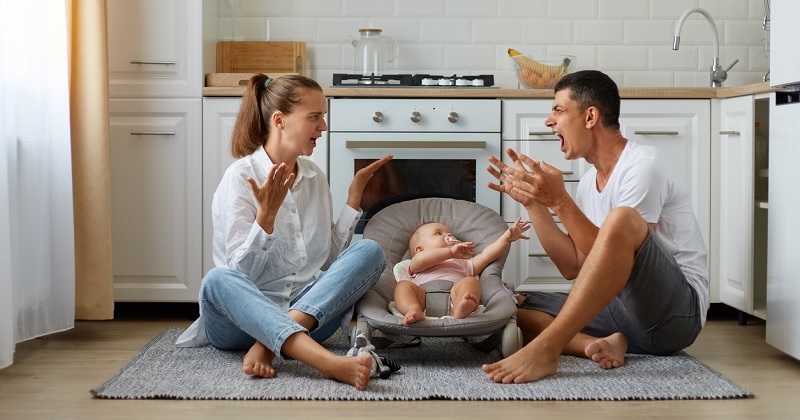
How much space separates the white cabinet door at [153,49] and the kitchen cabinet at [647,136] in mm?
1210

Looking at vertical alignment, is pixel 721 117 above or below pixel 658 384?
above

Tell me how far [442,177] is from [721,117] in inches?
42.6

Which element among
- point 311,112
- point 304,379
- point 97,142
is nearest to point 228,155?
point 97,142

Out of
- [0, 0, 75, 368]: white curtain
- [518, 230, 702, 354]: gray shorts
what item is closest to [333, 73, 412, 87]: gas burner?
[0, 0, 75, 368]: white curtain

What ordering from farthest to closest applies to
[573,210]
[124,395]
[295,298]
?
[295,298] < [573,210] < [124,395]

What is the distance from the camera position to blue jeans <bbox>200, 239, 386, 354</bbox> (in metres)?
A: 2.60

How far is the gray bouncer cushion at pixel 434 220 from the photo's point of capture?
277 centimetres

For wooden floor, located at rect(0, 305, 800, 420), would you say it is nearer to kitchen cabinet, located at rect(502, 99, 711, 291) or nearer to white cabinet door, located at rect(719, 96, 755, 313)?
white cabinet door, located at rect(719, 96, 755, 313)

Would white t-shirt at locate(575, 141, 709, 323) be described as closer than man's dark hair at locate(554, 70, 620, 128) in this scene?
Yes

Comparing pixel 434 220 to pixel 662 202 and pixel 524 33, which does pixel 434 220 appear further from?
pixel 524 33

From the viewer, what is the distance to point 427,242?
10.5 ft

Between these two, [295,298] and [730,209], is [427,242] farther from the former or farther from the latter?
[730,209]

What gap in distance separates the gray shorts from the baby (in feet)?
1.26

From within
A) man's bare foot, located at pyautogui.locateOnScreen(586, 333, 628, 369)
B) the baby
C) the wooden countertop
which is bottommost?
A: man's bare foot, located at pyautogui.locateOnScreen(586, 333, 628, 369)
